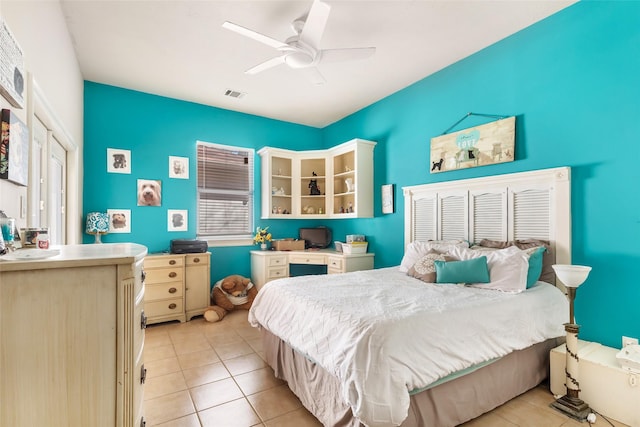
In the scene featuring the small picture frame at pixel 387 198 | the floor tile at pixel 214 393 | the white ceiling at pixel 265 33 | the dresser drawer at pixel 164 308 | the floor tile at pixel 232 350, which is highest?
the white ceiling at pixel 265 33

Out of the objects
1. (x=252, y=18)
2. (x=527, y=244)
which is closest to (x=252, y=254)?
(x=252, y=18)

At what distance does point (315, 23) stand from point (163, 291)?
3.29m

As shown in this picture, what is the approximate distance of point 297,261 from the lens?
4.41 m

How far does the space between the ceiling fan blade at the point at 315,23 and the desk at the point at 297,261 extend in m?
2.63

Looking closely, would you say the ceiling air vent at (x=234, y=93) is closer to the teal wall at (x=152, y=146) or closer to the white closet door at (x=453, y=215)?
the teal wall at (x=152, y=146)

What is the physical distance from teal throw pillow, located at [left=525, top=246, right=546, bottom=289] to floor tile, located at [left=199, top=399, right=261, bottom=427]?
85.3 inches

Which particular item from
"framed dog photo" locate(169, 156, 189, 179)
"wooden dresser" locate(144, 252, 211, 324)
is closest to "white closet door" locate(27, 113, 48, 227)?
"wooden dresser" locate(144, 252, 211, 324)

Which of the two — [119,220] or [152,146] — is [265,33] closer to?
[152,146]

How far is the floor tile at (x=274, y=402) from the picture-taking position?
77.6 inches

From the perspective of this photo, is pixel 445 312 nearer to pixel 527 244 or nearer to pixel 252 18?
pixel 527 244

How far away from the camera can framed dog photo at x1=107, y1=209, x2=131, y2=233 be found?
148 inches

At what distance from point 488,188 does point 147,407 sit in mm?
3340

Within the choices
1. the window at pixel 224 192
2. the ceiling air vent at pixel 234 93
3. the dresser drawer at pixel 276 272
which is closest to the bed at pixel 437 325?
the dresser drawer at pixel 276 272

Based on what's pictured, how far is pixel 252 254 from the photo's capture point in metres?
4.60
